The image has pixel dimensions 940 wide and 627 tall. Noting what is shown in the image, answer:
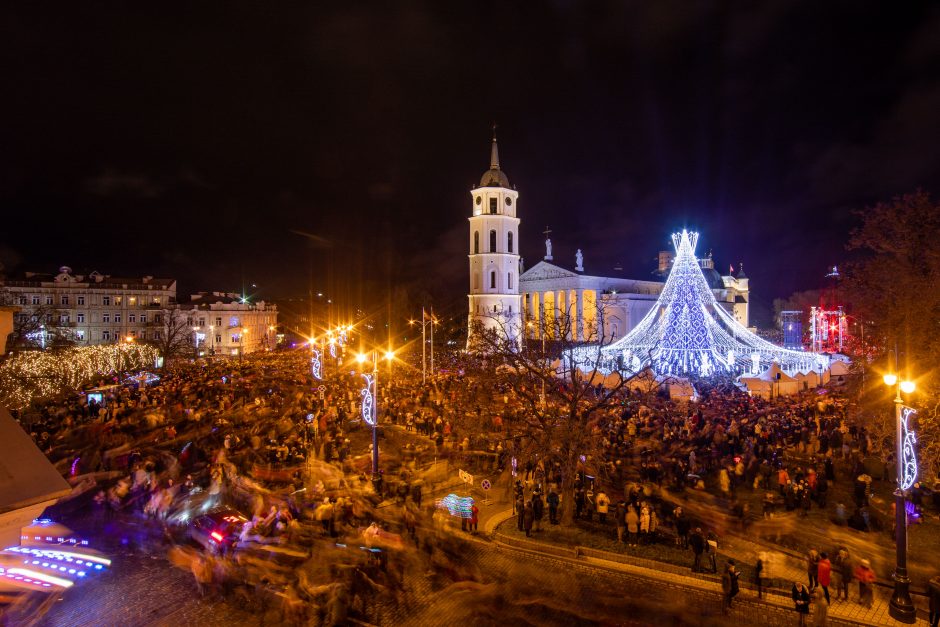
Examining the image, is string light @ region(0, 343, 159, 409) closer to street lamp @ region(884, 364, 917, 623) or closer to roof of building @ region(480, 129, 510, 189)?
street lamp @ region(884, 364, 917, 623)

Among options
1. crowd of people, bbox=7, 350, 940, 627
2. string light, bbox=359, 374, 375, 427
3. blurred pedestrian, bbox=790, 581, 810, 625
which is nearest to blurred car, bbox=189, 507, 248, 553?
crowd of people, bbox=7, 350, 940, 627

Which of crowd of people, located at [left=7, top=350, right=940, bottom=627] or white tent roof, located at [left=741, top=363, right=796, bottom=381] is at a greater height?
white tent roof, located at [left=741, top=363, right=796, bottom=381]

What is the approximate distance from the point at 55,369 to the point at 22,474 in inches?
1353

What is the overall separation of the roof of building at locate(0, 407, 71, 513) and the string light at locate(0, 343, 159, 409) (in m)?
20.7

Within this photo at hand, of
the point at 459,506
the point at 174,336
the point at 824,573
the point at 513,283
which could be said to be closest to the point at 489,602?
the point at 459,506

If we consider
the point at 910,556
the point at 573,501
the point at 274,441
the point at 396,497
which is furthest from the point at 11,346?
the point at 910,556

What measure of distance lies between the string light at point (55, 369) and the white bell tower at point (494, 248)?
102 ft

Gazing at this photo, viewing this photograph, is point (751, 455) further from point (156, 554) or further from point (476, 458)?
point (156, 554)

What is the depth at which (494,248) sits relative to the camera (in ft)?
188

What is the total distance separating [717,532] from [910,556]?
342cm

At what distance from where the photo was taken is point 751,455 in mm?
15492

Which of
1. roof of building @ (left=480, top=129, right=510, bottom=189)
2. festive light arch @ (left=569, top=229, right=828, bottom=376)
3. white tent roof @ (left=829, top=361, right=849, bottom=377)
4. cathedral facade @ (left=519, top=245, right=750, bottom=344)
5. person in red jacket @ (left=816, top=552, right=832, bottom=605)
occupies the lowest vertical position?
person in red jacket @ (left=816, top=552, right=832, bottom=605)

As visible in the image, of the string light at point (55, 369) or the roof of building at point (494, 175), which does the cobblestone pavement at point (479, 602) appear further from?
the roof of building at point (494, 175)

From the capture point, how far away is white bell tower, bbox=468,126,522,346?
56.8m
